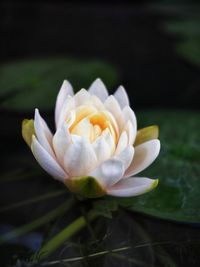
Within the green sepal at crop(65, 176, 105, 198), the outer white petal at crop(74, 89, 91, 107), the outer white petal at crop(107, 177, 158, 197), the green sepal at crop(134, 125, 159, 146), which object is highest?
the outer white petal at crop(74, 89, 91, 107)

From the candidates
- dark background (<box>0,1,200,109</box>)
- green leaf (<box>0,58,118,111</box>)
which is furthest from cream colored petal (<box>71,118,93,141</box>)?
dark background (<box>0,1,200,109</box>)

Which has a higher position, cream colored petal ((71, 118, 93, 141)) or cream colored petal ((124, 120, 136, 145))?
cream colored petal ((71, 118, 93, 141))

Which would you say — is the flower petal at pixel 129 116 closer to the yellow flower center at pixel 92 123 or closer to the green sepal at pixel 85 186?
the yellow flower center at pixel 92 123

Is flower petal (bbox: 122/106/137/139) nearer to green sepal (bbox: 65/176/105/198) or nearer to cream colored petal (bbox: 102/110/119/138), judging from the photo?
cream colored petal (bbox: 102/110/119/138)

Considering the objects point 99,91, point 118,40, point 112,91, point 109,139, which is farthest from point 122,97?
point 118,40

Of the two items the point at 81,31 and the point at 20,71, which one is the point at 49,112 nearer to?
the point at 20,71

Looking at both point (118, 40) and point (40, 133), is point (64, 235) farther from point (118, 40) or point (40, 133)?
point (118, 40)

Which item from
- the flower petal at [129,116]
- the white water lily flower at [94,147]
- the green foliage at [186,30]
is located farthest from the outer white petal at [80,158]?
the green foliage at [186,30]

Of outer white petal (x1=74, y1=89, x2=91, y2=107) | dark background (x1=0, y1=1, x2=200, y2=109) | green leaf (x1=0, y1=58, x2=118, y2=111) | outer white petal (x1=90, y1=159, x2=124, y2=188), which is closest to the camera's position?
outer white petal (x1=90, y1=159, x2=124, y2=188)
